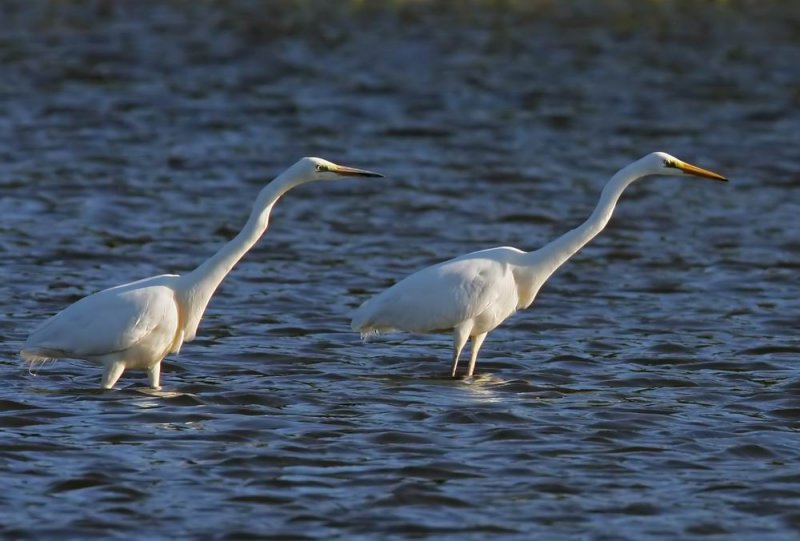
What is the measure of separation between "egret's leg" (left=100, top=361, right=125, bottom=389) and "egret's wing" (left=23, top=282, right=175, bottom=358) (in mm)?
166

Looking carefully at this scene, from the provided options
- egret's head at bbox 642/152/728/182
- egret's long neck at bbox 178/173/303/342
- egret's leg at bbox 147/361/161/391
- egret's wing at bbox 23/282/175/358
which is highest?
egret's head at bbox 642/152/728/182

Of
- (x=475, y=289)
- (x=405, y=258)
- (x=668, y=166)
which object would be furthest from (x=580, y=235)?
(x=405, y=258)

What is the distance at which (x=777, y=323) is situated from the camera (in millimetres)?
14109

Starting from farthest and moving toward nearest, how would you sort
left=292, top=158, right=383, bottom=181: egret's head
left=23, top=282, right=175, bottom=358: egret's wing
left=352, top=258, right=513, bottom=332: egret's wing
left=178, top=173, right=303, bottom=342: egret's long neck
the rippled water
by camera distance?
left=352, top=258, right=513, bottom=332: egret's wing, left=292, top=158, right=383, bottom=181: egret's head, left=178, top=173, right=303, bottom=342: egret's long neck, left=23, top=282, right=175, bottom=358: egret's wing, the rippled water

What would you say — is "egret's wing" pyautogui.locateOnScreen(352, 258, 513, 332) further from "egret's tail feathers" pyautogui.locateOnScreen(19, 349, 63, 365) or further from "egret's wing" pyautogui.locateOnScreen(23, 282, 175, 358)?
"egret's tail feathers" pyautogui.locateOnScreen(19, 349, 63, 365)

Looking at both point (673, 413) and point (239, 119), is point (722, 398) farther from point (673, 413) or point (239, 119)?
point (239, 119)

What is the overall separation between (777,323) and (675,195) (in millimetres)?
5632

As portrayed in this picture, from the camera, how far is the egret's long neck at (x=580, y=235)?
12.0 metres

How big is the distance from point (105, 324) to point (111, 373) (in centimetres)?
44

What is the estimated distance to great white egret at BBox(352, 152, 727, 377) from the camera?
1162 centimetres

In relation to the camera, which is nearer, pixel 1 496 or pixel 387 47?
pixel 1 496

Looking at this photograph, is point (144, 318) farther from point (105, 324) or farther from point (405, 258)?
point (405, 258)

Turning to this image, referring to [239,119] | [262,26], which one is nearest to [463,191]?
[239,119]

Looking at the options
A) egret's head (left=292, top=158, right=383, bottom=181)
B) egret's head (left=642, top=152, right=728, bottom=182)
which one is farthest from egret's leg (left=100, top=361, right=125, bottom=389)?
egret's head (left=642, top=152, right=728, bottom=182)
